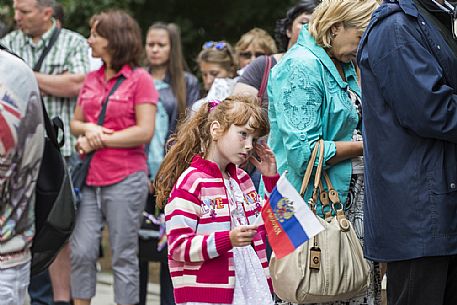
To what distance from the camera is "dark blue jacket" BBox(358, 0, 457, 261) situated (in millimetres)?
4129

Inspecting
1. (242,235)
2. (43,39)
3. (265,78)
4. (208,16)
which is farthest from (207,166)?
(208,16)

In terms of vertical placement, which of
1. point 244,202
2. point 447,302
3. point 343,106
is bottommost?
point 447,302

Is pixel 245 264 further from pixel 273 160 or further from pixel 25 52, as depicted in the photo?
pixel 25 52

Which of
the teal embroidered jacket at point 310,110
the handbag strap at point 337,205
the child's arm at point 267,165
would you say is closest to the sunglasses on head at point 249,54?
the teal embroidered jacket at point 310,110

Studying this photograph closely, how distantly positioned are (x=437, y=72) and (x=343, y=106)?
82 cm

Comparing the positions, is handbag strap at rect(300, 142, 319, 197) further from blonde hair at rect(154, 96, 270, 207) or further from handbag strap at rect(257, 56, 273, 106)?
handbag strap at rect(257, 56, 273, 106)

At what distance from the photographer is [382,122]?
4.30m

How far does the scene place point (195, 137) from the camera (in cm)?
467

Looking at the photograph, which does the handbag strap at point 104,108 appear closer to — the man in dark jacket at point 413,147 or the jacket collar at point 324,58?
the jacket collar at point 324,58

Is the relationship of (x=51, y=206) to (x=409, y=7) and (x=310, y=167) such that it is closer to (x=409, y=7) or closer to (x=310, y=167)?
(x=310, y=167)

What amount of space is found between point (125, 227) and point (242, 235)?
3042mm

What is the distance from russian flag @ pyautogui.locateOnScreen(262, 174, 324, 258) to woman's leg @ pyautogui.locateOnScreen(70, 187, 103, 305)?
3.27 m

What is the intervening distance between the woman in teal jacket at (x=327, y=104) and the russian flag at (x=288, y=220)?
0.92 metres

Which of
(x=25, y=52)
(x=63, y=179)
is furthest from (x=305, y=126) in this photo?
(x=25, y=52)
